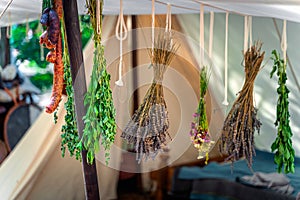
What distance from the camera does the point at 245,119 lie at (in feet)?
6.99

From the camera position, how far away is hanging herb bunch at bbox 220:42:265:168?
213 centimetres

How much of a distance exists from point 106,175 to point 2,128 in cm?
118

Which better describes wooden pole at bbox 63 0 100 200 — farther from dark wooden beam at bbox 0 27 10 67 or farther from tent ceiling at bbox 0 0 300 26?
dark wooden beam at bbox 0 27 10 67

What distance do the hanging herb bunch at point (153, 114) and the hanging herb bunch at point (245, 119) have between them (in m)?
0.38

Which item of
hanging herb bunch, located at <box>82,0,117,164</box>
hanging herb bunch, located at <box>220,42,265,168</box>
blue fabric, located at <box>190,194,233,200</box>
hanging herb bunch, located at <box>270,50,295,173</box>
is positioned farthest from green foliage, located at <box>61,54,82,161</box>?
blue fabric, located at <box>190,194,233,200</box>

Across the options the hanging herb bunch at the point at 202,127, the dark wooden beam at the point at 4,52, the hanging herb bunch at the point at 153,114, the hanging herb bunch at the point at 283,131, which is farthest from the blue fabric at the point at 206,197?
the dark wooden beam at the point at 4,52

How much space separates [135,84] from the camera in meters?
4.09

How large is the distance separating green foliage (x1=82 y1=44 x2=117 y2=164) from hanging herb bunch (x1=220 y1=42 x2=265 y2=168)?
25.5 inches

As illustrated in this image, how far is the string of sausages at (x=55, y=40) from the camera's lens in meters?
1.60

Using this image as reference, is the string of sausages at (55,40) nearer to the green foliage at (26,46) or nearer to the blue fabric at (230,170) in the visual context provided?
the blue fabric at (230,170)

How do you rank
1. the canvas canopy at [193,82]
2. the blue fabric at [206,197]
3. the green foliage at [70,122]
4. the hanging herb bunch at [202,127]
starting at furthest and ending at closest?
the blue fabric at [206,197]
the canvas canopy at [193,82]
the hanging herb bunch at [202,127]
the green foliage at [70,122]

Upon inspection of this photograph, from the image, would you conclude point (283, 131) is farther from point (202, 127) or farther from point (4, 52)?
point (4, 52)

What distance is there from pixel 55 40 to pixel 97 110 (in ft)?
0.88

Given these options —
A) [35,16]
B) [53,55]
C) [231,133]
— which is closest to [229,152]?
[231,133]
